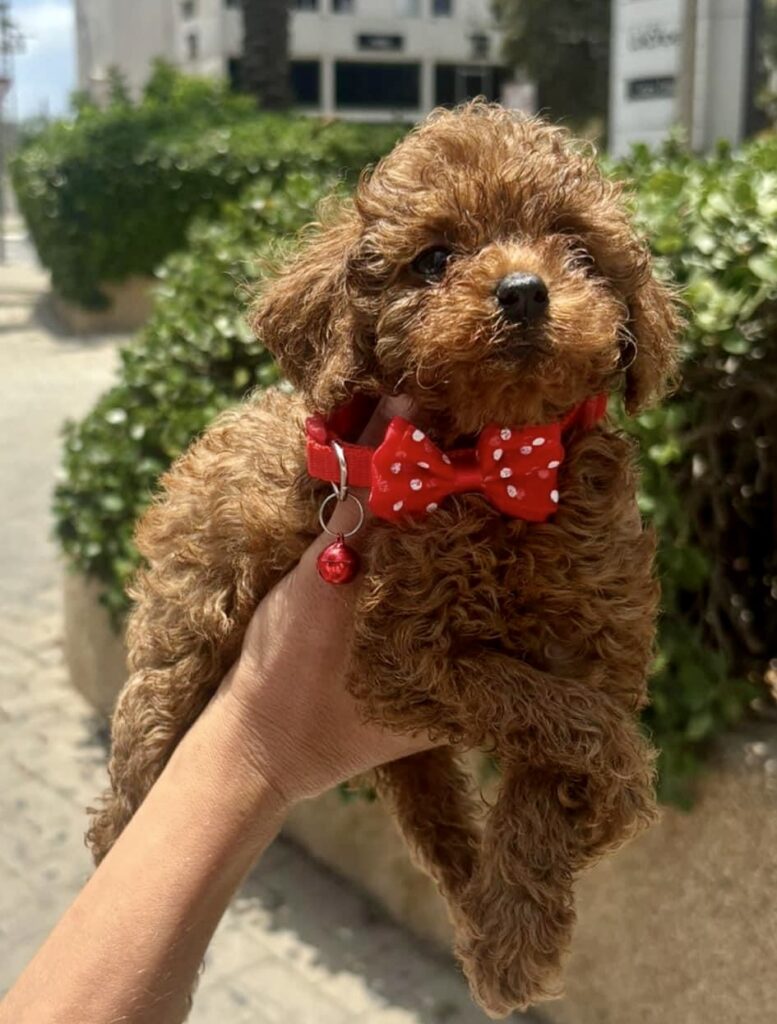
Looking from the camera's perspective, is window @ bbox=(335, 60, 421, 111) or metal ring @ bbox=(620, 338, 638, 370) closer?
metal ring @ bbox=(620, 338, 638, 370)

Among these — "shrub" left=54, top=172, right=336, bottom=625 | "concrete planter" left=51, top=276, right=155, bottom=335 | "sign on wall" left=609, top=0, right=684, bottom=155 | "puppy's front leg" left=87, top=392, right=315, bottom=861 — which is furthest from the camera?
"concrete planter" left=51, top=276, right=155, bottom=335

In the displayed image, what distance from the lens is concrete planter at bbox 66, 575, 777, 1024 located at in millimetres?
3059

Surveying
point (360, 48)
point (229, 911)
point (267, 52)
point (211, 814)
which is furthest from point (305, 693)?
point (360, 48)

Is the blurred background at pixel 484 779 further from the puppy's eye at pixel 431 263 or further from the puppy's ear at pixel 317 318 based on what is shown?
the puppy's eye at pixel 431 263

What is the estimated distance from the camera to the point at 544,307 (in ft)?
5.72

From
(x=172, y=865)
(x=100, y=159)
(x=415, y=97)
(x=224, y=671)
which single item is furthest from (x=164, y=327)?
(x=415, y=97)

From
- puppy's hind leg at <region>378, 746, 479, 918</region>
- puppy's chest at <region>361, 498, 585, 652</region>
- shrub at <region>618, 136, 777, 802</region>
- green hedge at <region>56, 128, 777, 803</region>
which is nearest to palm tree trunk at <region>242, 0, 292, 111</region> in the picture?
green hedge at <region>56, 128, 777, 803</region>

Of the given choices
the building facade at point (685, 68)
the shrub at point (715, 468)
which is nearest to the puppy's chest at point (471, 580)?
the shrub at point (715, 468)

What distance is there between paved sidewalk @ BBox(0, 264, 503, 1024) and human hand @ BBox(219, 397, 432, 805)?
189cm

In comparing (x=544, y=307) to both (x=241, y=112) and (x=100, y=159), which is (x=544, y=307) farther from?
(x=241, y=112)

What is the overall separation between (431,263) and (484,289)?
17 cm

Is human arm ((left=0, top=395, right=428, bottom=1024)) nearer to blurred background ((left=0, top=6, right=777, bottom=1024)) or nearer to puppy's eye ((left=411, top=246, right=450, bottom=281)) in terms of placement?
puppy's eye ((left=411, top=246, right=450, bottom=281))

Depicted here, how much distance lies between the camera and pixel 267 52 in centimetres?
1716

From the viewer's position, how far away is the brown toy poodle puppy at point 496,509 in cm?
181
